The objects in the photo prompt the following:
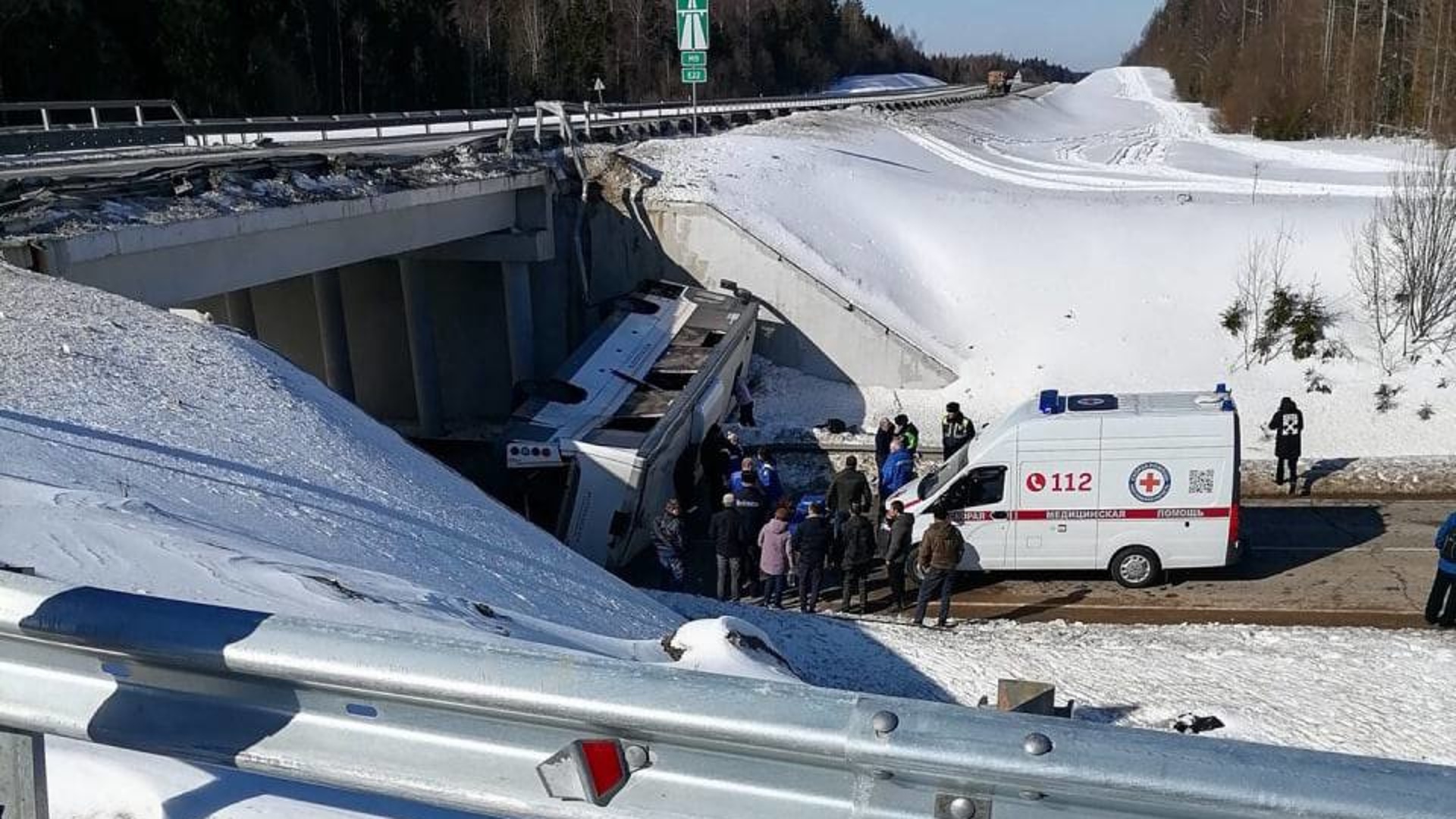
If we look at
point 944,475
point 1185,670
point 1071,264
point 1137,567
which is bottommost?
point 1137,567

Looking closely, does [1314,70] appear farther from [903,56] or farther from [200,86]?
[903,56]

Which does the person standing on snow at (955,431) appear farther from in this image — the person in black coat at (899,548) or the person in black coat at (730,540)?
the person in black coat at (730,540)

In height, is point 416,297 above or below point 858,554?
above

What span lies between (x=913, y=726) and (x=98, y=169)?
1910cm

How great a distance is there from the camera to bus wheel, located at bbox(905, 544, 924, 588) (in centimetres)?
1418

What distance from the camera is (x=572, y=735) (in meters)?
2.20

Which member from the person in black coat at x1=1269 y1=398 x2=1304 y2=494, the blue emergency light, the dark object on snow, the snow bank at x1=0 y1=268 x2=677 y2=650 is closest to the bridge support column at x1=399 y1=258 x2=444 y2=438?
the snow bank at x1=0 y1=268 x2=677 y2=650

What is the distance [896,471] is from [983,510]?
2.36 meters

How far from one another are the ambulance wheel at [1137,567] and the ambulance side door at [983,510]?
1344 mm

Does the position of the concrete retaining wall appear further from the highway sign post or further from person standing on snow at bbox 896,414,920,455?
the highway sign post

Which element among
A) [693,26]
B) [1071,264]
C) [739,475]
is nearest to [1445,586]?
[739,475]

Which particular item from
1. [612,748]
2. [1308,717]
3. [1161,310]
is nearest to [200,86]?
Answer: [1161,310]

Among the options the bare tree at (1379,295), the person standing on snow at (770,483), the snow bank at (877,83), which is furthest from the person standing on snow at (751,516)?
the snow bank at (877,83)

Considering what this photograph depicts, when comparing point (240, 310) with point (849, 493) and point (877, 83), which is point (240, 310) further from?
point (877, 83)
